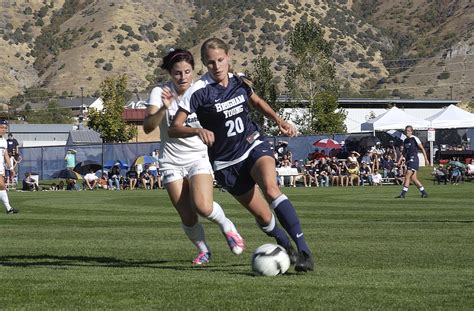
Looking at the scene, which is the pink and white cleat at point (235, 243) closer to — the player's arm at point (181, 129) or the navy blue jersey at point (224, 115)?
the navy blue jersey at point (224, 115)

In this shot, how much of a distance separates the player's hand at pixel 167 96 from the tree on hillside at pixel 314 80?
65007 millimetres

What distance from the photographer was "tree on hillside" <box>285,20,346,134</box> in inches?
2977

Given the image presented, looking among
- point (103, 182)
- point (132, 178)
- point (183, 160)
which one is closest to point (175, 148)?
point (183, 160)

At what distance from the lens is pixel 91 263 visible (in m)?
11.1

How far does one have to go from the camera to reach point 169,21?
516 ft

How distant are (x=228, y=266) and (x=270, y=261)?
136 centimetres

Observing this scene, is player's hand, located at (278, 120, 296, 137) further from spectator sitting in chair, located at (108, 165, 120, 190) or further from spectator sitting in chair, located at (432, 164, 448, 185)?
spectator sitting in chair, located at (108, 165, 120, 190)

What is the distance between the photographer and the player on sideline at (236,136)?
9.86 metres

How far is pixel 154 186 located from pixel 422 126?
18593mm

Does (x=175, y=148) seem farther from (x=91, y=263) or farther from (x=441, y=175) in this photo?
(x=441, y=175)

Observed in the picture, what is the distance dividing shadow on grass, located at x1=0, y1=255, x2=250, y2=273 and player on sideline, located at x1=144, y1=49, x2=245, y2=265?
0.32 m

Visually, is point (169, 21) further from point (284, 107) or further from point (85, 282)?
point (85, 282)

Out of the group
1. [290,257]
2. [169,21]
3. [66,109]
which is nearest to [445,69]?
[169,21]

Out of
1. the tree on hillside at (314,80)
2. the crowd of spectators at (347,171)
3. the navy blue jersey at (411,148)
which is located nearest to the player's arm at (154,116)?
the navy blue jersey at (411,148)
